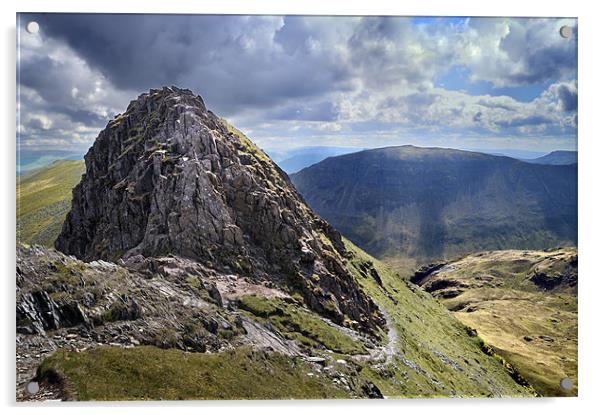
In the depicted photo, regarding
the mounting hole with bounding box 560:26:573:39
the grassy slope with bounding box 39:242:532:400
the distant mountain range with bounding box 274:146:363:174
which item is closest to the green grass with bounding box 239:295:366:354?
the grassy slope with bounding box 39:242:532:400

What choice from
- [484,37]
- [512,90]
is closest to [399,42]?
[484,37]

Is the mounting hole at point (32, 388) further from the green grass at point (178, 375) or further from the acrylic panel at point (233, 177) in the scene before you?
the green grass at point (178, 375)

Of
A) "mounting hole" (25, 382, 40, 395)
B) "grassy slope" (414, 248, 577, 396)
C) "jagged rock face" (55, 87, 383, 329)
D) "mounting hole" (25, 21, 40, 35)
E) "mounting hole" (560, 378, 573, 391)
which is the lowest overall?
"grassy slope" (414, 248, 577, 396)

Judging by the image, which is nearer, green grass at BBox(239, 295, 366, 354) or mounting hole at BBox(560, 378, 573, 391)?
mounting hole at BBox(560, 378, 573, 391)

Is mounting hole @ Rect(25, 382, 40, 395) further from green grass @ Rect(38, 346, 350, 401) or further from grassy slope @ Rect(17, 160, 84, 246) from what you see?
grassy slope @ Rect(17, 160, 84, 246)

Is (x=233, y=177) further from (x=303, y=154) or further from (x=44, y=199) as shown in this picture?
(x=44, y=199)

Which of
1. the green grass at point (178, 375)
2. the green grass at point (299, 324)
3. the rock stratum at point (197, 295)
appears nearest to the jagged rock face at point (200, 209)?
the rock stratum at point (197, 295)
